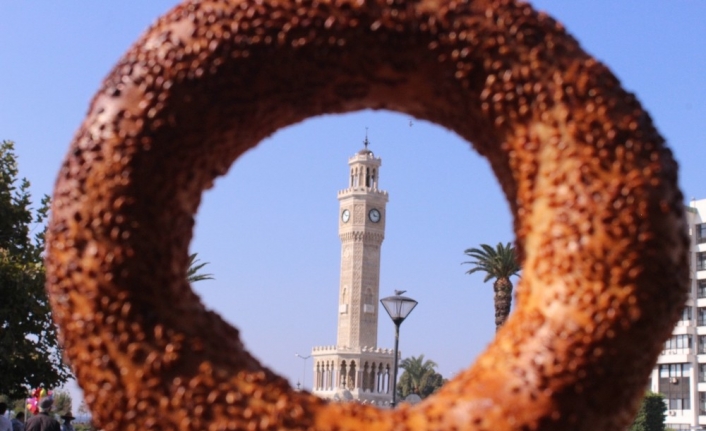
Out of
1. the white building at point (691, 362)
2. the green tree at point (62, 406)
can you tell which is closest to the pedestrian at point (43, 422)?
the green tree at point (62, 406)

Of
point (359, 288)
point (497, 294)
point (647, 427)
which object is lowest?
point (647, 427)

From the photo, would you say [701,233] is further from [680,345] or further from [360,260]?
[360,260]

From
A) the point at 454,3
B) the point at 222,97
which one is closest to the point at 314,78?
the point at 222,97

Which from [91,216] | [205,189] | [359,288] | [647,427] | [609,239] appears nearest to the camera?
[609,239]

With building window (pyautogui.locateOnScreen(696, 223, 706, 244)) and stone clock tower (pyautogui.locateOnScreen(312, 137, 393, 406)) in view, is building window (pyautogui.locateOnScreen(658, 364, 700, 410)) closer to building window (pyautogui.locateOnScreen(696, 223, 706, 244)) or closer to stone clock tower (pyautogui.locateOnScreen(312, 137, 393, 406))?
building window (pyautogui.locateOnScreen(696, 223, 706, 244))

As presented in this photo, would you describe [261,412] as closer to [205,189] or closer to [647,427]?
[205,189]

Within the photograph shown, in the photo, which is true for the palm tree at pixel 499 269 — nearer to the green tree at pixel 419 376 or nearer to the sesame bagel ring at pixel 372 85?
the sesame bagel ring at pixel 372 85
